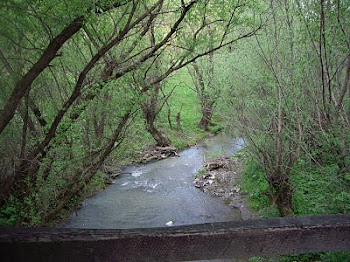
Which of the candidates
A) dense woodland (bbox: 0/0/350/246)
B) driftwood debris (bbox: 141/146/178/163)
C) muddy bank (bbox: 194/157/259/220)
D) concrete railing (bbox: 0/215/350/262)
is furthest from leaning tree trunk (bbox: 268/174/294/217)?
driftwood debris (bbox: 141/146/178/163)

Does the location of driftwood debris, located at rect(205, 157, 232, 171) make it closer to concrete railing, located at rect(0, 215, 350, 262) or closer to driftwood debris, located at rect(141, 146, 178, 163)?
driftwood debris, located at rect(141, 146, 178, 163)

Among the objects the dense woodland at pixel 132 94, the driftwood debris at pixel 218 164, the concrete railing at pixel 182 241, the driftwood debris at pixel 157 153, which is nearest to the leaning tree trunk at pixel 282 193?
the dense woodland at pixel 132 94

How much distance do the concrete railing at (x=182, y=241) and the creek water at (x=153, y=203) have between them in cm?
661

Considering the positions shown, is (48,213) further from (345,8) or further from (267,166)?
(345,8)

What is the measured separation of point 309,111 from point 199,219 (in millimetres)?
4468

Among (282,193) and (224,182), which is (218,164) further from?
(282,193)

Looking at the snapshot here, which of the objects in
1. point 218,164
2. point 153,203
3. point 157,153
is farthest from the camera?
point 157,153

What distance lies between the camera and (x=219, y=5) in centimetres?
596

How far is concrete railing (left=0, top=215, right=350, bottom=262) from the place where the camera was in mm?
1369

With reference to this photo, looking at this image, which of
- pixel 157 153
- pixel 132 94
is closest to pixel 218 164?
pixel 157 153

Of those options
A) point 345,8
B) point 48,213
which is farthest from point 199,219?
point 345,8

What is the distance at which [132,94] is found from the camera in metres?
6.57

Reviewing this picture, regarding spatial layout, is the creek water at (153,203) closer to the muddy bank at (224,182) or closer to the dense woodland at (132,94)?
the muddy bank at (224,182)

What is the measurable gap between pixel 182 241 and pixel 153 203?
8574mm
